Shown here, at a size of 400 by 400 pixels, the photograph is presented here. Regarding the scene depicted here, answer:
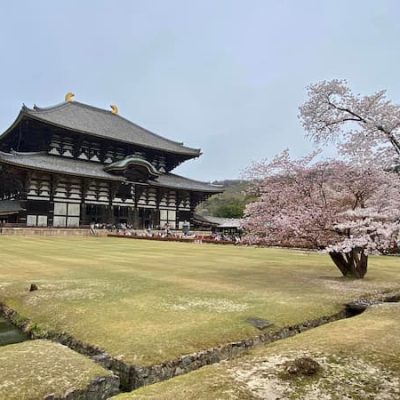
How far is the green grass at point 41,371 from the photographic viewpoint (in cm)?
439

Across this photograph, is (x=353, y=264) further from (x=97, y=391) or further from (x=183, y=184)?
(x=183, y=184)

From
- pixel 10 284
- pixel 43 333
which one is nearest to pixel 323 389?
pixel 43 333

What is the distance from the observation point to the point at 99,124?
50.1 m

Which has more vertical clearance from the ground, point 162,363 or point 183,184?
point 183,184

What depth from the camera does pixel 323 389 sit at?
450cm

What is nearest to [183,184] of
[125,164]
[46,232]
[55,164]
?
[125,164]

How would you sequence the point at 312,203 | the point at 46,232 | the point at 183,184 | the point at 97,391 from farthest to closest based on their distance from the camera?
1. the point at 183,184
2. the point at 46,232
3. the point at 312,203
4. the point at 97,391

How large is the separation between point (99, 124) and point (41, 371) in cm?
4817

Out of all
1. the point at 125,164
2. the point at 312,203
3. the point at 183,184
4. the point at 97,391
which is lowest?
the point at 97,391

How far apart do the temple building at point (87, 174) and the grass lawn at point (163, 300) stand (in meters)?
24.5

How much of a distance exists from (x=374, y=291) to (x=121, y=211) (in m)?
38.3

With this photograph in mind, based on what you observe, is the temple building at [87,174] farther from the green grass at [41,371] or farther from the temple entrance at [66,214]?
the green grass at [41,371]

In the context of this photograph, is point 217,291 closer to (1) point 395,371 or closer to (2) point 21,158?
(1) point 395,371

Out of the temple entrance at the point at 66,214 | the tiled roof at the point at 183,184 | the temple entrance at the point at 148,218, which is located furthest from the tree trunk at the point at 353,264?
the temple entrance at the point at 148,218
